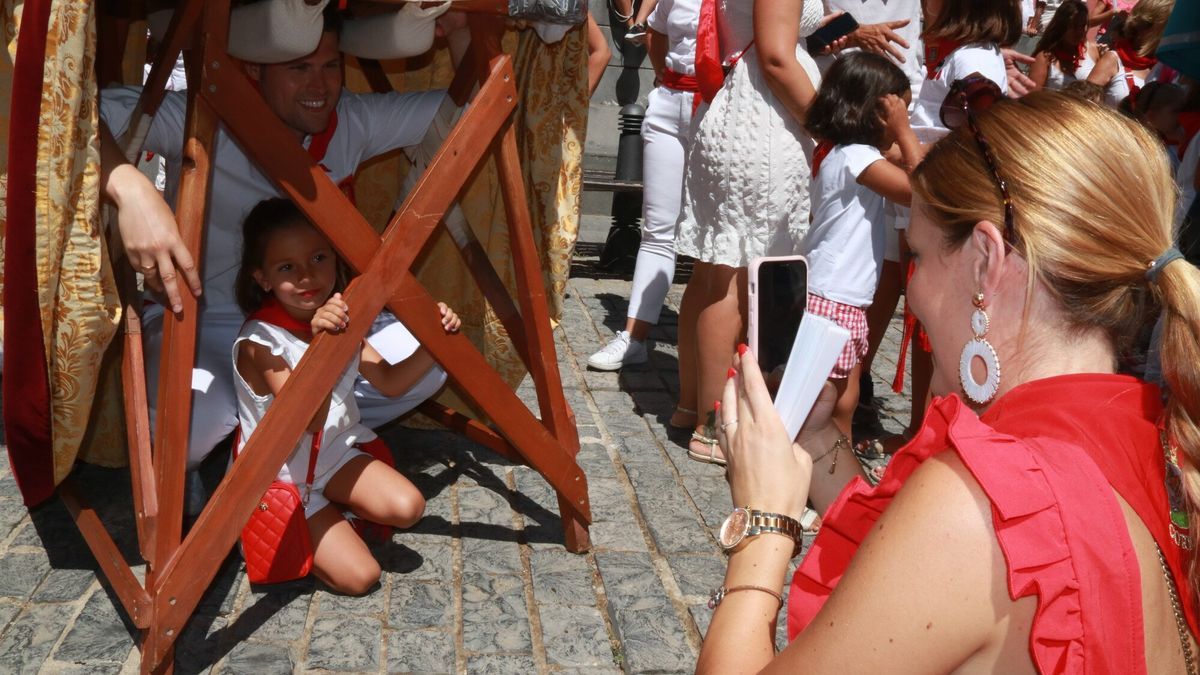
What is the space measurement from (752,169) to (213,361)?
71.8 inches

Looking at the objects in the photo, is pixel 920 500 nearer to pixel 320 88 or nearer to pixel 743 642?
pixel 743 642

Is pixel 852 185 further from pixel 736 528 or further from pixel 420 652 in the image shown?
pixel 736 528

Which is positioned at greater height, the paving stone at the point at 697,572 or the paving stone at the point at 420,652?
the paving stone at the point at 420,652

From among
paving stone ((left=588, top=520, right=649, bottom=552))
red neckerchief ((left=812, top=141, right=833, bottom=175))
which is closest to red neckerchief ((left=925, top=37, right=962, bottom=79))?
red neckerchief ((left=812, top=141, right=833, bottom=175))

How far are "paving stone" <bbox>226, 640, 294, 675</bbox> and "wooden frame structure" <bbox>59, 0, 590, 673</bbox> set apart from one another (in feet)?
0.58

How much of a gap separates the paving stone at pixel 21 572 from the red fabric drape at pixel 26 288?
0.29 m

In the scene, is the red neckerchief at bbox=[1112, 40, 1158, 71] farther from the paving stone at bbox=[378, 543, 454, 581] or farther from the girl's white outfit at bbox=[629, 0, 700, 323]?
the paving stone at bbox=[378, 543, 454, 581]

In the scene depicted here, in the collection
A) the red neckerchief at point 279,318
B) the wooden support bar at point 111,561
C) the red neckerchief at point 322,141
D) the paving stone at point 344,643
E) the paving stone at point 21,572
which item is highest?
the red neckerchief at point 322,141

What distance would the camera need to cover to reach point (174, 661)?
8.83 feet

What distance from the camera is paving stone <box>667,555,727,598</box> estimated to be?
3.17m

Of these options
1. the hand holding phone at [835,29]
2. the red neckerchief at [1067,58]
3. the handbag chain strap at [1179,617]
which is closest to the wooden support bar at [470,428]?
the hand holding phone at [835,29]

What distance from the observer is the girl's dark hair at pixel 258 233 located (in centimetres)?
307

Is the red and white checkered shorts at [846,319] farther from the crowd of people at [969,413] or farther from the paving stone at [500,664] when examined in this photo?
the paving stone at [500,664]

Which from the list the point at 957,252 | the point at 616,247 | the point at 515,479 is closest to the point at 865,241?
the point at 515,479
